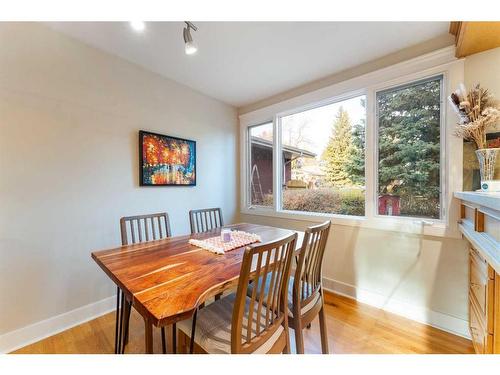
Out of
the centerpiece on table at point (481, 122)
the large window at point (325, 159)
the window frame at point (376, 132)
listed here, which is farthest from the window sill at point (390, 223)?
the centerpiece on table at point (481, 122)

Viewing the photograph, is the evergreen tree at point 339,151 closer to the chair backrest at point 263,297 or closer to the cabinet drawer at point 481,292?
the cabinet drawer at point 481,292

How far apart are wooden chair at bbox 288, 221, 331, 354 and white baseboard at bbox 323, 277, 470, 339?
3.45ft

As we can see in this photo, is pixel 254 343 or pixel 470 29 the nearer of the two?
pixel 254 343

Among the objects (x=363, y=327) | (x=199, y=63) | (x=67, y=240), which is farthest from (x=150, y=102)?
(x=363, y=327)

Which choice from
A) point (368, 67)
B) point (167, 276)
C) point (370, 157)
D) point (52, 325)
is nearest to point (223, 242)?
point (167, 276)

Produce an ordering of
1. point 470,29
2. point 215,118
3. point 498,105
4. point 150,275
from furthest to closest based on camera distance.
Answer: point 215,118 → point 498,105 → point 470,29 → point 150,275

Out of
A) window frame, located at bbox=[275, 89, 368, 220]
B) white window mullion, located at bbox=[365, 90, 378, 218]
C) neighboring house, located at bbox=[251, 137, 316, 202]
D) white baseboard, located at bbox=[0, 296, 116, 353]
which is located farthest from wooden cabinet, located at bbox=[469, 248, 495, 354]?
white baseboard, located at bbox=[0, 296, 116, 353]

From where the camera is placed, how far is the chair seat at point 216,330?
1.00 m

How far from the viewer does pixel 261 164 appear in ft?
10.9

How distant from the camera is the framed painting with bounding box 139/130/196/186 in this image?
7.57 ft

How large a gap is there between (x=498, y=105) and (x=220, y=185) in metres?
2.87

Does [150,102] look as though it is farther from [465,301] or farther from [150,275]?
[465,301]

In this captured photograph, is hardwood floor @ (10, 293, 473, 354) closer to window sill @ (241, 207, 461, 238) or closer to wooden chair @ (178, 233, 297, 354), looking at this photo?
wooden chair @ (178, 233, 297, 354)

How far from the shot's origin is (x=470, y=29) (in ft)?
4.72
